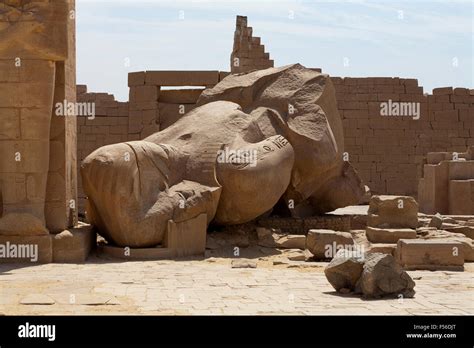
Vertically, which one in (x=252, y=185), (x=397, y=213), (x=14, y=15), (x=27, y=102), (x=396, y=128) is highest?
(x=14, y=15)

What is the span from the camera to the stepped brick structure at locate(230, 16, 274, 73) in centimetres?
2058

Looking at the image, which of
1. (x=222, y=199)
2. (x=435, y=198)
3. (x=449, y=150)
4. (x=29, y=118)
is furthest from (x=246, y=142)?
(x=449, y=150)

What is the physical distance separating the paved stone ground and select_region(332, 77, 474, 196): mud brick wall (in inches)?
415

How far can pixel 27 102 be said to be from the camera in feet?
32.7

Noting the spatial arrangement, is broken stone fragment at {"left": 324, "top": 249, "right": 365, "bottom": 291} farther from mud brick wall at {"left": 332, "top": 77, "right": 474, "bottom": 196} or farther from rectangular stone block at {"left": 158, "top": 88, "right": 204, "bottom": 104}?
mud brick wall at {"left": 332, "top": 77, "right": 474, "bottom": 196}

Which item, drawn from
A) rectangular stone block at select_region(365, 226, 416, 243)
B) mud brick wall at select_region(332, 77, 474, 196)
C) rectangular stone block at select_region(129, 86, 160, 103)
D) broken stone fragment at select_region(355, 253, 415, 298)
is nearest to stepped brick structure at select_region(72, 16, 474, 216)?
mud brick wall at select_region(332, 77, 474, 196)

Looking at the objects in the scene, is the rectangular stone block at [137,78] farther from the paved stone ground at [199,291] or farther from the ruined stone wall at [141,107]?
the paved stone ground at [199,291]

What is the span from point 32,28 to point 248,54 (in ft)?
36.7

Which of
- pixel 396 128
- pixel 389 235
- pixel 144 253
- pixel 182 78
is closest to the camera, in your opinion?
pixel 144 253

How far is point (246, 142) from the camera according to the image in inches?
452

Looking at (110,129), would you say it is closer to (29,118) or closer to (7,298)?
(29,118)

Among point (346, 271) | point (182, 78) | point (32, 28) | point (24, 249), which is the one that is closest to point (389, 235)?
point (346, 271)

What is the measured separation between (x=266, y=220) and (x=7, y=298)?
5.69 meters

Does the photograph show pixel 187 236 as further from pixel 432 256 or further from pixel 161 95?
pixel 161 95
